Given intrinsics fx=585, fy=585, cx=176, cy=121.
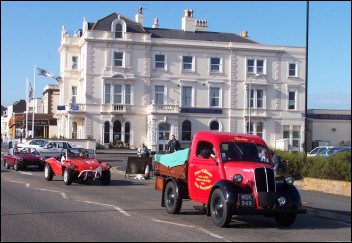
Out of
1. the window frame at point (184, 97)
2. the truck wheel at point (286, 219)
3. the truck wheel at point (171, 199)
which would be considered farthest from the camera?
the window frame at point (184, 97)

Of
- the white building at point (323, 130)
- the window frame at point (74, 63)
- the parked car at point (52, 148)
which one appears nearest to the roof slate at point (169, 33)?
the window frame at point (74, 63)

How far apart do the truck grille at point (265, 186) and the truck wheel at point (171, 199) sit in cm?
270

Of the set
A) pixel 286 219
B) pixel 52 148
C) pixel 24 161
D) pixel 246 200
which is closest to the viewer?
pixel 246 200

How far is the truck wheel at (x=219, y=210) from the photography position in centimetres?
1245

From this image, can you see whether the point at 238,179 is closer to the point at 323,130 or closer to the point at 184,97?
the point at 323,130

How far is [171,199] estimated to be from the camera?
49.3 feet

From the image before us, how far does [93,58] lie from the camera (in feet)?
207

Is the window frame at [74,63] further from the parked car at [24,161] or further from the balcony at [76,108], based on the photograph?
the parked car at [24,161]

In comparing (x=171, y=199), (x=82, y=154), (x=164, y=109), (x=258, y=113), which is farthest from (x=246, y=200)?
(x=258, y=113)

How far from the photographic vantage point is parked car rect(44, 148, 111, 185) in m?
22.9

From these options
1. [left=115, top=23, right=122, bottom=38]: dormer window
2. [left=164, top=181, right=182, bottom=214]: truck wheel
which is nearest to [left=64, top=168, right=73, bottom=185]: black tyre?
[left=164, top=181, right=182, bottom=214]: truck wheel

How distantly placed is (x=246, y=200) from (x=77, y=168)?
11.7 m

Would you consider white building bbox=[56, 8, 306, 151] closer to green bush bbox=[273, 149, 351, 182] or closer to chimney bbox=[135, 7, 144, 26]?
chimney bbox=[135, 7, 144, 26]

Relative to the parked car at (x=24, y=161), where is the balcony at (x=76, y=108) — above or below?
above
